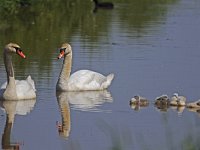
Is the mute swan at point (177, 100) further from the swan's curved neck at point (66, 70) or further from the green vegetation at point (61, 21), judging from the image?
the green vegetation at point (61, 21)

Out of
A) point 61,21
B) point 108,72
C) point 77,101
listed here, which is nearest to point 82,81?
point 77,101

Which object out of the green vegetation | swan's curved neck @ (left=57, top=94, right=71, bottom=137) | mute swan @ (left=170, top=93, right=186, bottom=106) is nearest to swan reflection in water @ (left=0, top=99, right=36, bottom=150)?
swan's curved neck @ (left=57, top=94, right=71, bottom=137)

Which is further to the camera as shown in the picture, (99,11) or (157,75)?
(99,11)

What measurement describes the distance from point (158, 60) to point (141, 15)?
1115cm

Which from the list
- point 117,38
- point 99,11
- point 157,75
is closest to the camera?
point 157,75

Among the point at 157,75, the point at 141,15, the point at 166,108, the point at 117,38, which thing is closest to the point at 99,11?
the point at 141,15

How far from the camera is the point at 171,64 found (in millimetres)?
19328

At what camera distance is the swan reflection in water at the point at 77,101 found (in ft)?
45.4

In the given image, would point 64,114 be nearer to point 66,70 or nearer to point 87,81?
point 87,81

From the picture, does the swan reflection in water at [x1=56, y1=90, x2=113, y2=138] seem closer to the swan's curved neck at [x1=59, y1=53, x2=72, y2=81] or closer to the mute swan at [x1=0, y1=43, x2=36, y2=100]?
the swan's curved neck at [x1=59, y1=53, x2=72, y2=81]

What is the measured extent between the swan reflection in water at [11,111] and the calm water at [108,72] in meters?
0.01

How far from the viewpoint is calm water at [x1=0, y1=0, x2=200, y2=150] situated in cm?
1241

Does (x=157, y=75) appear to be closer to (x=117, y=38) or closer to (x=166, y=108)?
(x=166, y=108)

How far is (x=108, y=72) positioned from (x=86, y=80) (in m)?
1.66
